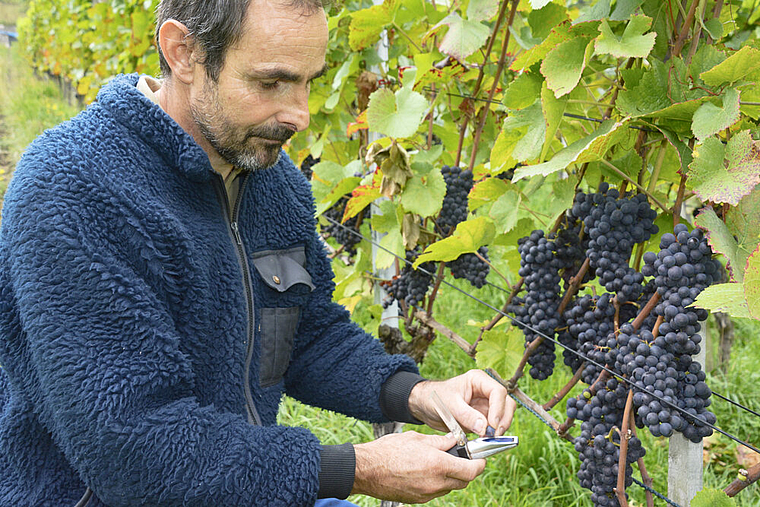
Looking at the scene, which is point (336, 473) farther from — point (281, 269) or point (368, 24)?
point (368, 24)

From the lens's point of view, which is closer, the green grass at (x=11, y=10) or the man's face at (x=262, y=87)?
the man's face at (x=262, y=87)

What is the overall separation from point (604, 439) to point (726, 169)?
586 millimetres

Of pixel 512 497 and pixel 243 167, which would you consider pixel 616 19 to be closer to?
pixel 243 167

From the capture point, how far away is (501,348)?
1.98m

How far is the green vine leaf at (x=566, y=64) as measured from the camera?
4.50 ft

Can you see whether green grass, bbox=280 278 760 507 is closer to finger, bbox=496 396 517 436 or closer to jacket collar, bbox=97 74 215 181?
finger, bbox=496 396 517 436

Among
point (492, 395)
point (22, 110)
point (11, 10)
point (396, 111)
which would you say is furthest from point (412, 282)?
point (11, 10)

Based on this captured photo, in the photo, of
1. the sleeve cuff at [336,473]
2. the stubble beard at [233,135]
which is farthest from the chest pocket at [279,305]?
the sleeve cuff at [336,473]

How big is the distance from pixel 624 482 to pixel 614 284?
41 centimetres

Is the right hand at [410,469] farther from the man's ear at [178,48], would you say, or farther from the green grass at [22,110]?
the green grass at [22,110]

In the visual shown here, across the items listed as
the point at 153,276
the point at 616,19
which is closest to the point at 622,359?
the point at 616,19

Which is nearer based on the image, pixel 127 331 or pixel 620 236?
pixel 127 331

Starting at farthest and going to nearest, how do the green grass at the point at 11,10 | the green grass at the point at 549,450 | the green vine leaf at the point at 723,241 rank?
the green grass at the point at 11,10 → the green grass at the point at 549,450 → the green vine leaf at the point at 723,241

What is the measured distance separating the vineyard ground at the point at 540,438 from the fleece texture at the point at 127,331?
133 centimetres
